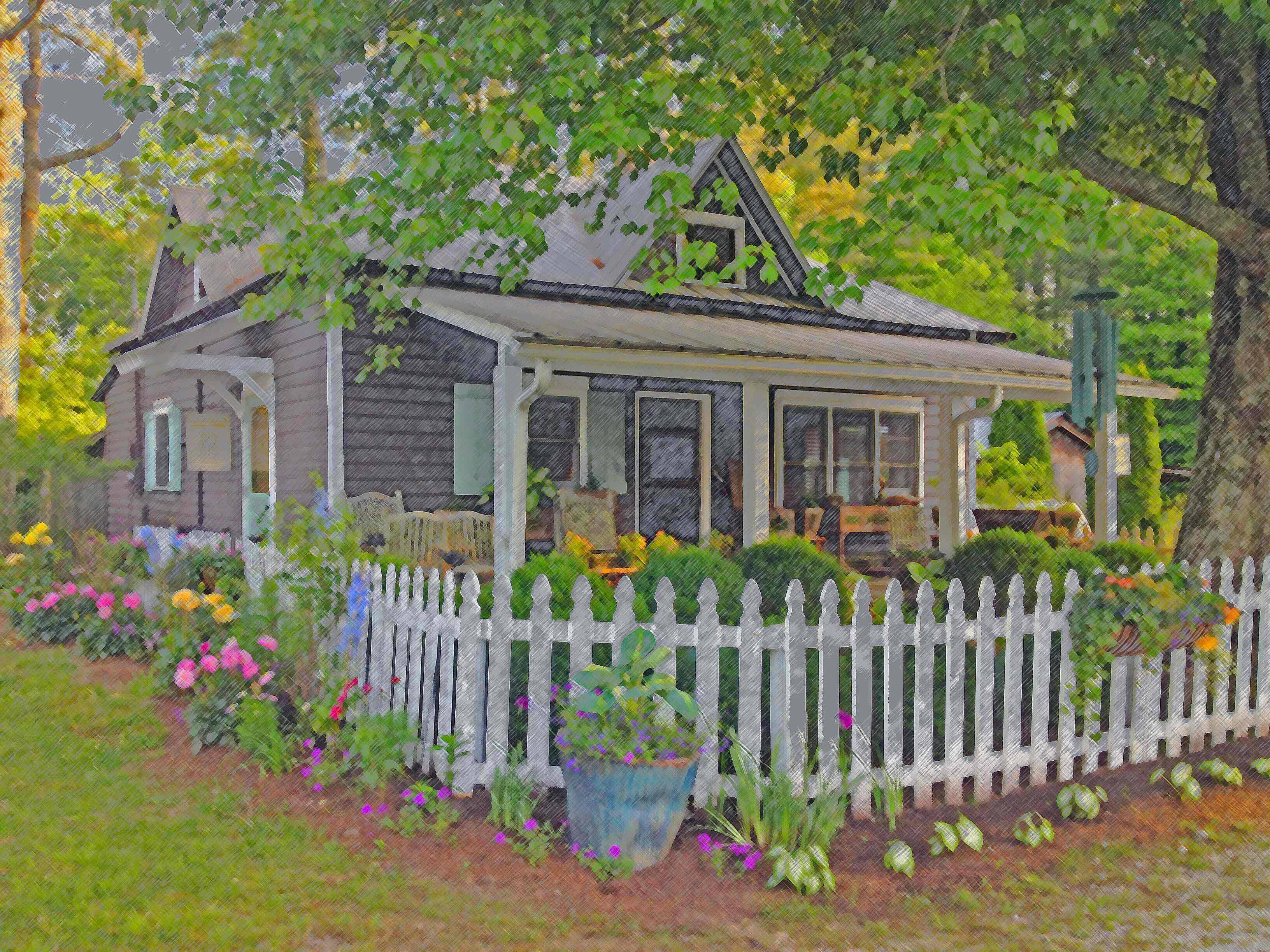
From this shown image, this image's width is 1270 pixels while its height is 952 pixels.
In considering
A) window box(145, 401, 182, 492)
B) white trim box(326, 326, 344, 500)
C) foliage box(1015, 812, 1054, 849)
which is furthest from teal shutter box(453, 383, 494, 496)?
foliage box(1015, 812, 1054, 849)

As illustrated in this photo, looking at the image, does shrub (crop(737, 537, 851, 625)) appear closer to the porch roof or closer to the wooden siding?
the porch roof

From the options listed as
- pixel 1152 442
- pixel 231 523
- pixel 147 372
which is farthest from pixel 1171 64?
pixel 1152 442

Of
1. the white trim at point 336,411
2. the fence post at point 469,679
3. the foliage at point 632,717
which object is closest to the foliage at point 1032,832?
the foliage at point 632,717

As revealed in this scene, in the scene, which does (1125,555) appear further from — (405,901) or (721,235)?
(721,235)

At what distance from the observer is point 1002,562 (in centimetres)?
673

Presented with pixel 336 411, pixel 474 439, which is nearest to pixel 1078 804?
pixel 474 439

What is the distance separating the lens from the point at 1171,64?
9.13 m

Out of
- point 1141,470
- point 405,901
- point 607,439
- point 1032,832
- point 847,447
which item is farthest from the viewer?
point 1141,470

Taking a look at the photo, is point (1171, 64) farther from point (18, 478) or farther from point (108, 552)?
point (18, 478)

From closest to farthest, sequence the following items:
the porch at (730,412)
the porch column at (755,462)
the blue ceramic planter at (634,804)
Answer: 1. the blue ceramic planter at (634,804)
2. the porch at (730,412)
3. the porch column at (755,462)

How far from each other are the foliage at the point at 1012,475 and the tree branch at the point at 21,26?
18.6m

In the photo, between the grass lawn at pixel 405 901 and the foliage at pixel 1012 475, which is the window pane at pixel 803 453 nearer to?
the foliage at pixel 1012 475

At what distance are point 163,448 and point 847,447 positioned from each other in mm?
10521

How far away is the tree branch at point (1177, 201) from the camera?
8.00 m
